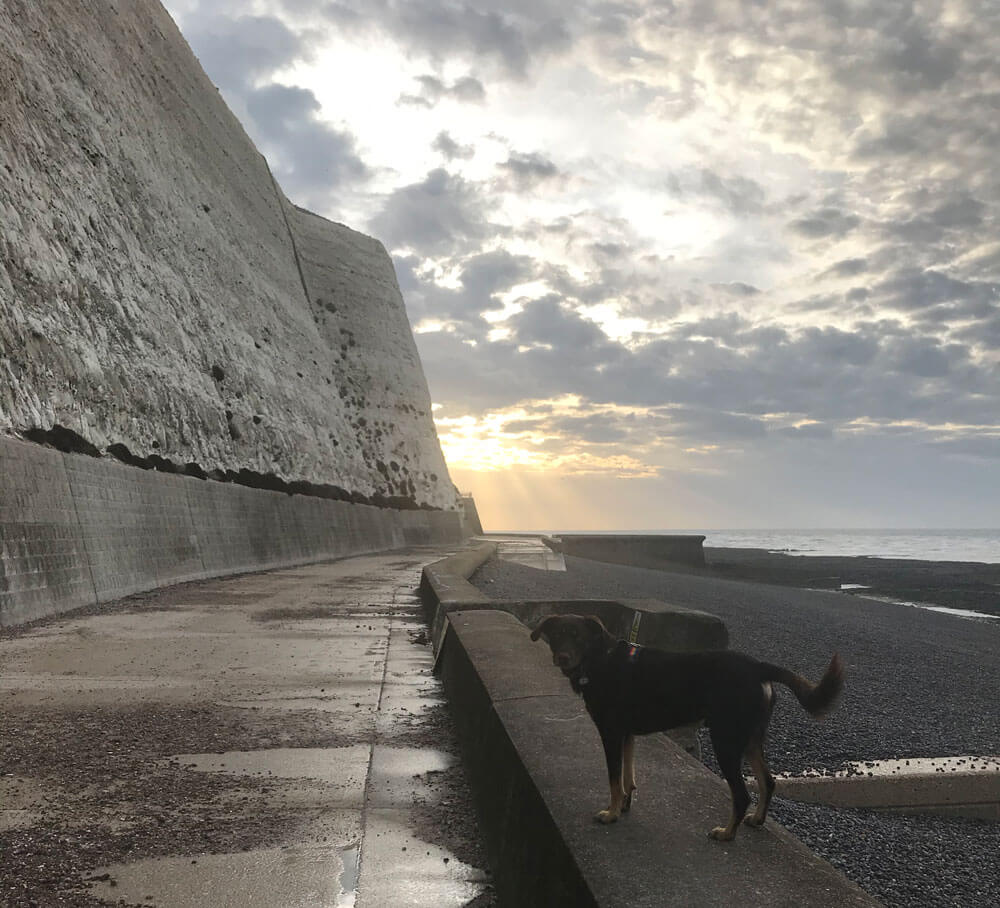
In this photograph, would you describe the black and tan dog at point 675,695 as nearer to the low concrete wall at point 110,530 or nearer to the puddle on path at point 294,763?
the puddle on path at point 294,763

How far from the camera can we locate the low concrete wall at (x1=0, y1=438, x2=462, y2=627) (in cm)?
949

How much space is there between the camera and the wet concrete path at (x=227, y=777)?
2.85m

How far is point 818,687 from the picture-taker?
2.75 meters

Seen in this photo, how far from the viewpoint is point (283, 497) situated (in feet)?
77.5

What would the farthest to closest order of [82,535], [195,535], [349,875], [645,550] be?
1. [645,550]
2. [195,535]
3. [82,535]
4. [349,875]

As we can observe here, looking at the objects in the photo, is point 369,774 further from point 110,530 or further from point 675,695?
point 110,530

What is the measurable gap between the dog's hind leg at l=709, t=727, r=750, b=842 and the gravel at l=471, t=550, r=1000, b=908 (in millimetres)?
2380

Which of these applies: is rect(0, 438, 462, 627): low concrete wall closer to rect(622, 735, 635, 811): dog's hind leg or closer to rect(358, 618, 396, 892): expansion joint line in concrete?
rect(358, 618, 396, 892): expansion joint line in concrete

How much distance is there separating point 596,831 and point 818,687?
0.89 m

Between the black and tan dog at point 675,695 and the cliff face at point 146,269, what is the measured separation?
10134 mm

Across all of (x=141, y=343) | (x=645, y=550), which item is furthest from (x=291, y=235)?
(x=645, y=550)

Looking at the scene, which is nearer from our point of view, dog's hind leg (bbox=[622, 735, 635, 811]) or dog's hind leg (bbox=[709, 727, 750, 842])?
dog's hind leg (bbox=[709, 727, 750, 842])

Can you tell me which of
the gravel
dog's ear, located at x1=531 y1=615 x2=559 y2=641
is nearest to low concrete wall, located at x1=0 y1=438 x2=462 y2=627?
the gravel

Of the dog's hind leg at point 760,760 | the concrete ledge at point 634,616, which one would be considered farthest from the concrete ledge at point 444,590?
the dog's hind leg at point 760,760
